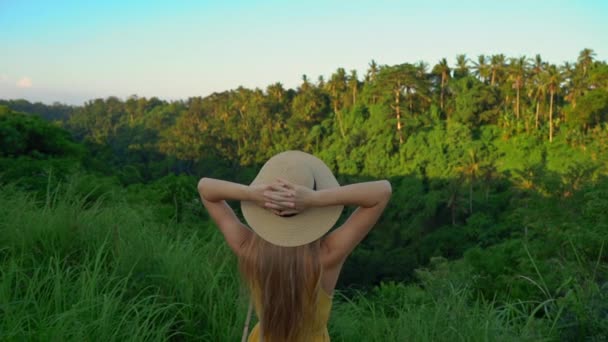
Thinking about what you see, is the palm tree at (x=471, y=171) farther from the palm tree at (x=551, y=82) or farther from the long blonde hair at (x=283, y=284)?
the long blonde hair at (x=283, y=284)

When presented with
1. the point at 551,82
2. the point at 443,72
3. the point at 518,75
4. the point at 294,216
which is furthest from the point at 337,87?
the point at 294,216

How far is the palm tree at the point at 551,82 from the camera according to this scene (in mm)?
34812

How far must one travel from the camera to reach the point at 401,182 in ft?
121

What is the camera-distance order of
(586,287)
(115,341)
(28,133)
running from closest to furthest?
(115,341) < (586,287) < (28,133)

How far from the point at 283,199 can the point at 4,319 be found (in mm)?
1118

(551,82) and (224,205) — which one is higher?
(551,82)

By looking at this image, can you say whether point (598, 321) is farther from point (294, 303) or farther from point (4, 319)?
point (4, 319)

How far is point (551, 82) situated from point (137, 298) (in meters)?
38.4

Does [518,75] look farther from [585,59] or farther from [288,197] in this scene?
[288,197]

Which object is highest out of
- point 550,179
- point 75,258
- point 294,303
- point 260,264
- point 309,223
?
point 309,223

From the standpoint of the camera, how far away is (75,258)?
2.62 meters

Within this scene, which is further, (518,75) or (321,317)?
(518,75)


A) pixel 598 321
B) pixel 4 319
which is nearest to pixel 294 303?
pixel 4 319

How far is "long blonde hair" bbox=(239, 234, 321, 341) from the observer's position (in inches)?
56.4
